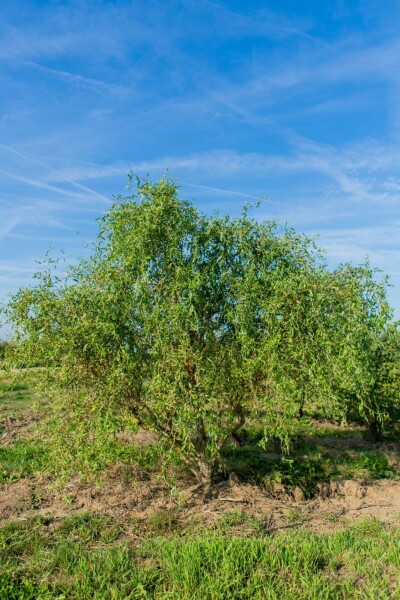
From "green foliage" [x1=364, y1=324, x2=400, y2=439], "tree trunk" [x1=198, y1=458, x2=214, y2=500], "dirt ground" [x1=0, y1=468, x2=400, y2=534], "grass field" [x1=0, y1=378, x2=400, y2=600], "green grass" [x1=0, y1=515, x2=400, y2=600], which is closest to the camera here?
"green grass" [x1=0, y1=515, x2=400, y2=600]

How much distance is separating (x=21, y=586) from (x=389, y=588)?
4187mm

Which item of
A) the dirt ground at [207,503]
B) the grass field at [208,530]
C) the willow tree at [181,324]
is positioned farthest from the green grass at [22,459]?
the willow tree at [181,324]

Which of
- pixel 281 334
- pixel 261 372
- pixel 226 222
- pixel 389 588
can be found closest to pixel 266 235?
pixel 226 222

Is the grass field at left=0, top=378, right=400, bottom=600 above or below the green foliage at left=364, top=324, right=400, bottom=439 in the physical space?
below

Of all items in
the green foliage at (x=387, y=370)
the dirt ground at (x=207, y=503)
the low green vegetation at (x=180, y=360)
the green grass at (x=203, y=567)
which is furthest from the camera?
the green foliage at (x=387, y=370)

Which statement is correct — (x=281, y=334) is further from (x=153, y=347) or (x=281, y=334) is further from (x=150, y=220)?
(x=150, y=220)

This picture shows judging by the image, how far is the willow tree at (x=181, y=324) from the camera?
25.2 ft

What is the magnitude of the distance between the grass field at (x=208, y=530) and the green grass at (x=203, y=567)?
0.05 ft

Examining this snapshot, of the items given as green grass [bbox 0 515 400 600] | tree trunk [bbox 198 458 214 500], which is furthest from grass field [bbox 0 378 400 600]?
tree trunk [bbox 198 458 214 500]

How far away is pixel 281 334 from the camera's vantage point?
312 inches

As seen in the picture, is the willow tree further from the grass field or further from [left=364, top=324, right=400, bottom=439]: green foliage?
[left=364, top=324, right=400, bottom=439]: green foliage

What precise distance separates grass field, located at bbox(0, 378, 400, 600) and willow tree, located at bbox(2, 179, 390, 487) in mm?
1152

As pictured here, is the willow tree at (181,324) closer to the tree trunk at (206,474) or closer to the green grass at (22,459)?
the tree trunk at (206,474)

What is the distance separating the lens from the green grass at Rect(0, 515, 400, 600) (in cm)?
587
